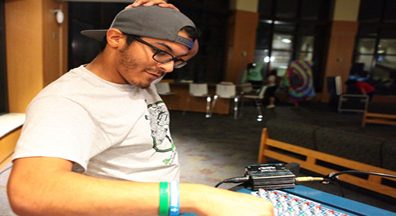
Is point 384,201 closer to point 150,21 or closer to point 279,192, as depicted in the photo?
point 279,192

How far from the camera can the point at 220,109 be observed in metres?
6.93

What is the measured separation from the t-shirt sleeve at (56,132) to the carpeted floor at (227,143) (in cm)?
189

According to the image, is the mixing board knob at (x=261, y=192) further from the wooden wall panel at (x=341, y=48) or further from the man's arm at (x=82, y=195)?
the wooden wall panel at (x=341, y=48)

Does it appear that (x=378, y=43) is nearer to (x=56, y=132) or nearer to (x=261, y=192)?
(x=261, y=192)

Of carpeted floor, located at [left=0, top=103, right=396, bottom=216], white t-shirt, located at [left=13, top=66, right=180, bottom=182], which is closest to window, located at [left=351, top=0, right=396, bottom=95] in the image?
carpeted floor, located at [left=0, top=103, right=396, bottom=216]

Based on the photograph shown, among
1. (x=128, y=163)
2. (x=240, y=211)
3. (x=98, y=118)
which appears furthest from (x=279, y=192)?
(x=98, y=118)

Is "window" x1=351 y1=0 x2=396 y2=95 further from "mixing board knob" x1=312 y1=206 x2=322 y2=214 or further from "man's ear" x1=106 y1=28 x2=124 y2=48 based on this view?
"man's ear" x1=106 y1=28 x2=124 y2=48

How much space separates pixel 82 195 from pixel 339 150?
104 inches

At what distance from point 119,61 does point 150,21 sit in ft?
0.51

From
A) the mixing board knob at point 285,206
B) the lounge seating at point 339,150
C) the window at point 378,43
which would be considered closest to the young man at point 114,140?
the mixing board knob at point 285,206

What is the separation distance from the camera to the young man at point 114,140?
45 centimetres

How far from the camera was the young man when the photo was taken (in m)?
0.45

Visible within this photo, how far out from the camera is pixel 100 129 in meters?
0.70

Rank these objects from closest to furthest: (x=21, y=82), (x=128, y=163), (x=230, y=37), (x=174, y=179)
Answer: (x=128, y=163) → (x=174, y=179) → (x=21, y=82) → (x=230, y=37)
